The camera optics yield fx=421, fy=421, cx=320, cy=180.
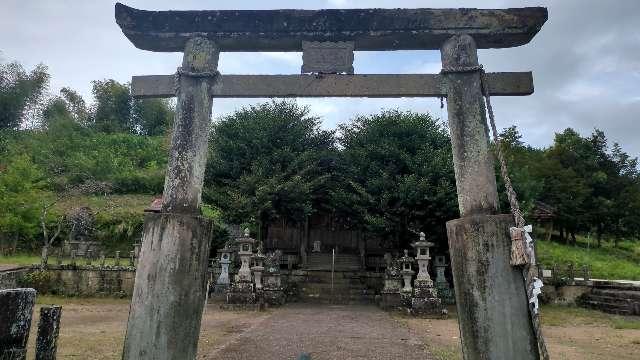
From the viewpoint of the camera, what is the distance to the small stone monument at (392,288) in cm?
1628

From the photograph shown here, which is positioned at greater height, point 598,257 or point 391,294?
point 598,257

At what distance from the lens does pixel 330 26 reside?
4.48 m

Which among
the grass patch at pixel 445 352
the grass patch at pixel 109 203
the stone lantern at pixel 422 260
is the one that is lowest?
the grass patch at pixel 445 352

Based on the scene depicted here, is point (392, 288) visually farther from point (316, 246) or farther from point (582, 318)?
point (316, 246)

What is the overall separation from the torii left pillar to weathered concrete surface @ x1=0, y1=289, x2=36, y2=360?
0.84 meters

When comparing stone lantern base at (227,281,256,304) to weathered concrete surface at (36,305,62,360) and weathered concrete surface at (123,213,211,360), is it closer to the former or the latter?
weathered concrete surface at (36,305,62,360)

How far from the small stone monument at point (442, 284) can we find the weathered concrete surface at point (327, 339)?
14.4ft

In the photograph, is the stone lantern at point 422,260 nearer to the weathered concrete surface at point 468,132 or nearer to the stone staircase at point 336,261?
the stone staircase at point 336,261

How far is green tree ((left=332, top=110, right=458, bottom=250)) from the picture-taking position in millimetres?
18016

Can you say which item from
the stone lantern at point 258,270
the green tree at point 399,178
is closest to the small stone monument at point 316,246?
the green tree at point 399,178

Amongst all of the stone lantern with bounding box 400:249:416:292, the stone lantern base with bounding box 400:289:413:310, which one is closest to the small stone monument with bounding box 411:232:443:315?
the stone lantern base with bounding box 400:289:413:310

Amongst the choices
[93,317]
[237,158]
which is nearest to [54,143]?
[237,158]

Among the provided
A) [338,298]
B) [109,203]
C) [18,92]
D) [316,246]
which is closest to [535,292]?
[338,298]

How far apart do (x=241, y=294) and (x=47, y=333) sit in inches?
451
